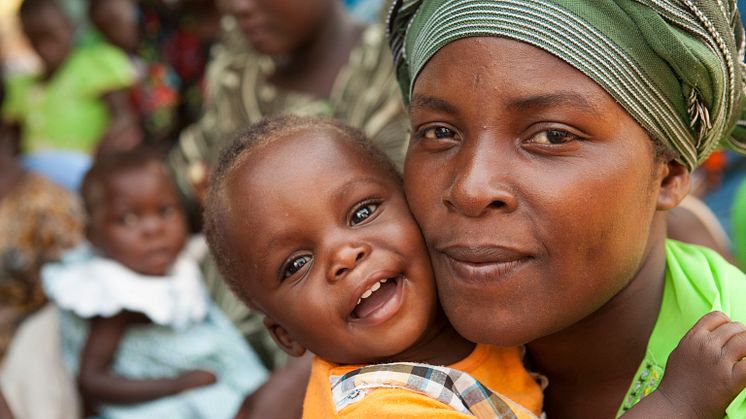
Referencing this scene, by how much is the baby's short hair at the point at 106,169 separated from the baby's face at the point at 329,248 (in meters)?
1.50

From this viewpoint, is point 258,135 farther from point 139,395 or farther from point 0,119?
point 0,119

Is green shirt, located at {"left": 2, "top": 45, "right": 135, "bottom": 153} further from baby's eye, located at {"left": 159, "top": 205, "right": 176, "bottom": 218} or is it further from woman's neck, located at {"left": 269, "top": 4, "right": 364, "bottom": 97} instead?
baby's eye, located at {"left": 159, "top": 205, "right": 176, "bottom": 218}

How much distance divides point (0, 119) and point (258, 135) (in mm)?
4707

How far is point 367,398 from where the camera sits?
1.64 meters

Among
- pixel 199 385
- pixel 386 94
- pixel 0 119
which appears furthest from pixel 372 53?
pixel 0 119

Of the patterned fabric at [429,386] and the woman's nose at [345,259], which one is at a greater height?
the woman's nose at [345,259]

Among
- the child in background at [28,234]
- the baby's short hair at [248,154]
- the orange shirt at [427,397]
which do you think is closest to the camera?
the orange shirt at [427,397]

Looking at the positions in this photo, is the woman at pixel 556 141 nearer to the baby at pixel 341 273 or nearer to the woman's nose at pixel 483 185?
the woman's nose at pixel 483 185

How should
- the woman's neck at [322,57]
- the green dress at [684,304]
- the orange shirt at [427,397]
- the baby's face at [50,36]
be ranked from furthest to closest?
the baby's face at [50,36] < the woman's neck at [322,57] < the green dress at [684,304] < the orange shirt at [427,397]

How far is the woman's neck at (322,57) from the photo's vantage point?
3.56 metres

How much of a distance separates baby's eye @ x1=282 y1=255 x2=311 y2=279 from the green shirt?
4484 millimetres

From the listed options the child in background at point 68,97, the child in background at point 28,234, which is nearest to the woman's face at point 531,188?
the child in background at point 28,234

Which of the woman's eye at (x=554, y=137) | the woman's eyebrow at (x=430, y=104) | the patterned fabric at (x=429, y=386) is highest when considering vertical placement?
the woman's eye at (x=554, y=137)

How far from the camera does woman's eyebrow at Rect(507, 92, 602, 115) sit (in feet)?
4.95
